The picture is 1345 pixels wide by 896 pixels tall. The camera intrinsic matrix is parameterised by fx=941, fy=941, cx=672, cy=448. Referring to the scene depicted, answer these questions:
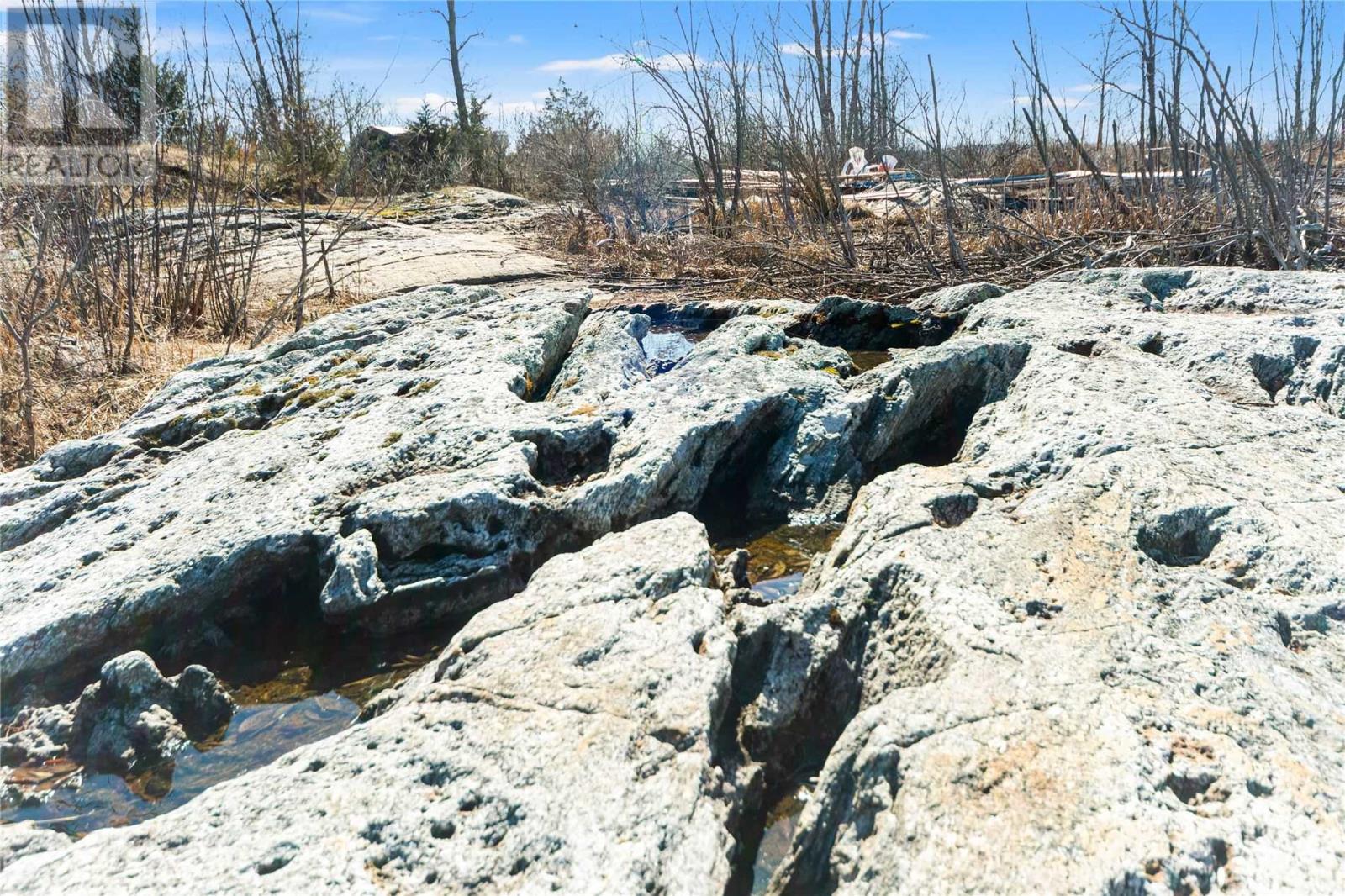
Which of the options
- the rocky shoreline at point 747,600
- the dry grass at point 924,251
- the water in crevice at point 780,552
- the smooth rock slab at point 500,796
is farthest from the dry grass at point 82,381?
the smooth rock slab at point 500,796

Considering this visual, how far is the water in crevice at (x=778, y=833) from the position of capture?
1.87 m

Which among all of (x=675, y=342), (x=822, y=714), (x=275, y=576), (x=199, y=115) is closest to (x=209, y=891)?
(x=822, y=714)

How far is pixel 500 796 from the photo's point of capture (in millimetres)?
1714

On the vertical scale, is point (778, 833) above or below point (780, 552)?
below

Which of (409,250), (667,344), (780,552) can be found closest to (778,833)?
(780,552)

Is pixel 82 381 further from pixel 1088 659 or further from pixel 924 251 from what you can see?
pixel 1088 659

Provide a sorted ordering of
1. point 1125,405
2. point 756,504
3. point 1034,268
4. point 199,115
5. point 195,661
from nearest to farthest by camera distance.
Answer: point 195,661, point 1125,405, point 756,504, point 199,115, point 1034,268

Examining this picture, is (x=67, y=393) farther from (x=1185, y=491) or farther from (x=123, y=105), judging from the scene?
(x=1185, y=491)

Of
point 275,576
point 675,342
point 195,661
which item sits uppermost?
point 675,342

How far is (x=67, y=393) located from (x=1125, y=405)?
533cm

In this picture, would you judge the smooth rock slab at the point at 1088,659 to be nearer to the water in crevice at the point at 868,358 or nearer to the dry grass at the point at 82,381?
the water in crevice at the point at 868,358

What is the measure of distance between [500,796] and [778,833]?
62cm

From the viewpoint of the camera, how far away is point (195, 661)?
9.16 feet

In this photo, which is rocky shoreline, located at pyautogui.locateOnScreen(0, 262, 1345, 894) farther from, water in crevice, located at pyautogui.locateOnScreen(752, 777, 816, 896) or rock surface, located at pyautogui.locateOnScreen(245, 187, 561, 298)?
rock surface, located at pyautogui.locateOnScreen(245, 187, 561, 298)
